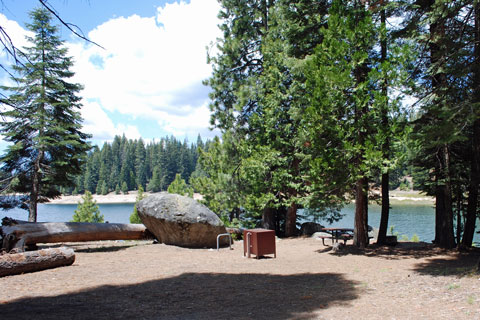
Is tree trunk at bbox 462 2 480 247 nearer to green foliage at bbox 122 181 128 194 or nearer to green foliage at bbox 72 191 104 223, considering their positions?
green foliage at bbox 72 191 104 223

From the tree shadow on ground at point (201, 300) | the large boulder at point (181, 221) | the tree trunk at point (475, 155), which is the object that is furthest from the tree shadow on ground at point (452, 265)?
the large boulder at point (181, 221)

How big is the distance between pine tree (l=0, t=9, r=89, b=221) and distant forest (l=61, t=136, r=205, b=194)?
231ft

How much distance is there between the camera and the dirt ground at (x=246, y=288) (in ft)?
15.6

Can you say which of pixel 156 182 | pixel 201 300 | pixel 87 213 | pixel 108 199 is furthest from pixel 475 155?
pixel 108 199

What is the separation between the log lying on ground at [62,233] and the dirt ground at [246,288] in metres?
1.11

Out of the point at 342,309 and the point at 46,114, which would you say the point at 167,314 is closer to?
the point at 342,309

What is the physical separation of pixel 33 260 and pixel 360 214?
30.8ft

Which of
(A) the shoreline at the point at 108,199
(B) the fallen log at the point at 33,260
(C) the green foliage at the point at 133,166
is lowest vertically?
(A) the shoreline at the point at 108,199

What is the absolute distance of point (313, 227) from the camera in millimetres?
16906

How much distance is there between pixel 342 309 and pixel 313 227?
12153 millimetres

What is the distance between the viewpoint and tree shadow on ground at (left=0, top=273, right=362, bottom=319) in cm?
461

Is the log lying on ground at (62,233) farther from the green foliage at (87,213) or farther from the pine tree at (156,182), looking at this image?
the pine tree at (156,182)

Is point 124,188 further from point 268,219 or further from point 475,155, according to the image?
point 475,155

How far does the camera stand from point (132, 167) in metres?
98.7
